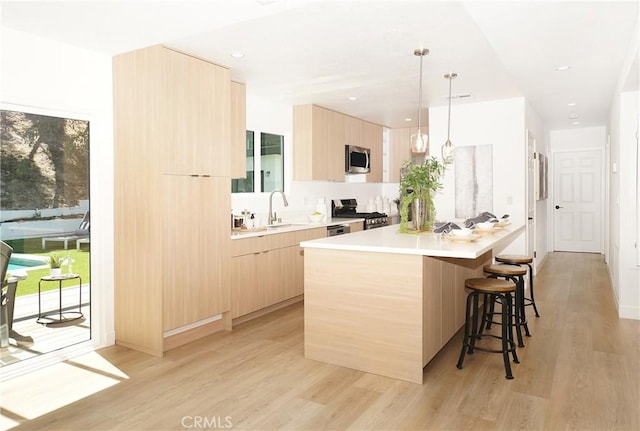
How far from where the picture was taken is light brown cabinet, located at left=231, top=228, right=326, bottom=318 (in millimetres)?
4289

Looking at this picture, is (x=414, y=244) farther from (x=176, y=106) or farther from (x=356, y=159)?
(x=356, y=159)

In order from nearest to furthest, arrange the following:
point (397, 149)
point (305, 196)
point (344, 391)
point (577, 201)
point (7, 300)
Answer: point (344, 391) < point (7, 300) < point (305, 196) < point (397, 149) < point (577, 201)

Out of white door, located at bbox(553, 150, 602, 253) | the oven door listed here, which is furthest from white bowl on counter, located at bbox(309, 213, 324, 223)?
white door, located at bbox(553, 150, 602, 253)

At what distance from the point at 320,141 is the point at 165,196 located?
114 inches

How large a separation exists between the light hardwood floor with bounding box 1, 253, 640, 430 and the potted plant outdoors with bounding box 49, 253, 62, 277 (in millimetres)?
739

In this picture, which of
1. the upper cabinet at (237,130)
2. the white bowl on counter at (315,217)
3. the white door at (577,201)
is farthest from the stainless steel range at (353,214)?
the white door at (577,201)

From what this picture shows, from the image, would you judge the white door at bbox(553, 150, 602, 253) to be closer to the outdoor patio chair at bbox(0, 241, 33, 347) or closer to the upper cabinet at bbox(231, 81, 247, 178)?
the upper cabinet at bbox(231, 81, 247, 178)

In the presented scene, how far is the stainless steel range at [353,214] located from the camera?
661 centimetres

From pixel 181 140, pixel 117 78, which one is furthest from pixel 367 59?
pixel 117 78

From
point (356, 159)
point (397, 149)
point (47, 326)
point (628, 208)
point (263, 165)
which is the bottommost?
point (47, 326)

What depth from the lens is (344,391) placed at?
2834mm

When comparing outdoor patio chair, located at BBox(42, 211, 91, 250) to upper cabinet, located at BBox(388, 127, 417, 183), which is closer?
outdoor patio chair, located at BBox(42, 211, 91, 250)

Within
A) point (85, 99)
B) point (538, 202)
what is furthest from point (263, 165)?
point (538, 202)

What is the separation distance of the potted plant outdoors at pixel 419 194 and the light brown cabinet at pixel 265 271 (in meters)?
1.50
